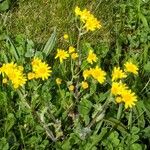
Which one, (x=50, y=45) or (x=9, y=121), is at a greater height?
(x=50, y=45)

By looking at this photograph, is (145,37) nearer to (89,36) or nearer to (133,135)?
(89,36)

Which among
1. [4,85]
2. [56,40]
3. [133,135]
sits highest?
[56,40]

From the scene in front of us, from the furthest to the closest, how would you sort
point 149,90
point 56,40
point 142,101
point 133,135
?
point 56,40, point 149,90, point 142,101, point 133,135

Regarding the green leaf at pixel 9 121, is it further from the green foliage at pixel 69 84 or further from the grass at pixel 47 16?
the grass at pixel 47 16

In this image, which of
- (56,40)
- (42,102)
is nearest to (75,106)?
(42,102)

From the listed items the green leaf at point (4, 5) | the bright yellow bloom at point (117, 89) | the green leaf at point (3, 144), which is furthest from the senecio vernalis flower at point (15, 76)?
the green leaf at point (4, 5)

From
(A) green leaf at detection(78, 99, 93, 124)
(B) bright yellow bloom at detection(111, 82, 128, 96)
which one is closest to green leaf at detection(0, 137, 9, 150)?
(A) green leaf at detection(78, 99, 93, 124)

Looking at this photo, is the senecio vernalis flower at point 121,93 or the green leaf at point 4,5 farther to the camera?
the green leaf at point 4,5

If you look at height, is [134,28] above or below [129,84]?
above

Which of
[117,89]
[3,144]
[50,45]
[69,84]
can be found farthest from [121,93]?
[50,45]

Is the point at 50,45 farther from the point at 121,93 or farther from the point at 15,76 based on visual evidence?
the point at 121,93

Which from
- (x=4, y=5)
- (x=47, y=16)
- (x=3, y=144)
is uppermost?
(x=4, y=5)
